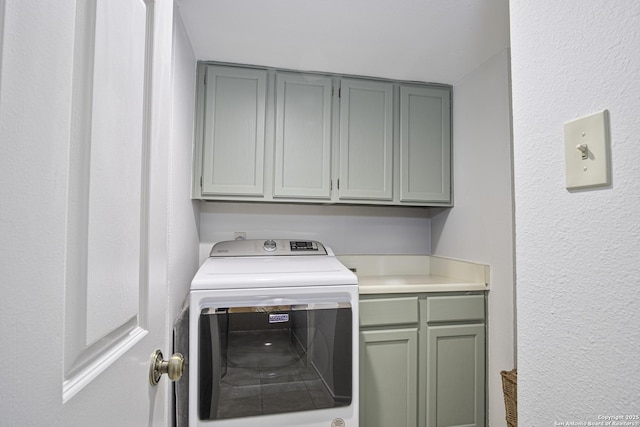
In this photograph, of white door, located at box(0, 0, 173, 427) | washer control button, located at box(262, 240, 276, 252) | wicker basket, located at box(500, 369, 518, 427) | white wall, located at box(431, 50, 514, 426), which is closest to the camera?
white door, located at box(0, 0, 173, 427)

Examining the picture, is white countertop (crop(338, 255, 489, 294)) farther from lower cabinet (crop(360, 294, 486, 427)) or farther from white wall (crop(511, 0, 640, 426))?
white wall (crop(511, 0, 640, 426))

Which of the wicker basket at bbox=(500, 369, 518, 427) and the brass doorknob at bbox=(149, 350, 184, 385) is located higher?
the brass doorknob at bbox=(149, 350, 184, 385)

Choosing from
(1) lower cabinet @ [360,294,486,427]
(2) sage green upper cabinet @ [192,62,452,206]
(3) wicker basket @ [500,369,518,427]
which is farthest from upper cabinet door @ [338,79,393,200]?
(3) wicker basket @ [500,369,518,427]

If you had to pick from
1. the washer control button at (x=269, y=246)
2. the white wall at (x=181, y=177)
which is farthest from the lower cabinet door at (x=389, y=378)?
the white wall at (x=181, y=177)

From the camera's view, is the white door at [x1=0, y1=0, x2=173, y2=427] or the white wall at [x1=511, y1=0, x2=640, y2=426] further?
the white wall at [x1=511, y1=0, x2=640, y2=426]

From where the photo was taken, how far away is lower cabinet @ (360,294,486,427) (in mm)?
1807

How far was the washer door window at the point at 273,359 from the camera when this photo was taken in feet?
4.60

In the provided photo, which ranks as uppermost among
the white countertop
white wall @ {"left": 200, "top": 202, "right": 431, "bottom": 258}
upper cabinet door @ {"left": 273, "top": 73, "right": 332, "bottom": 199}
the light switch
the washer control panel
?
upper cabinet door @ {"left": 273, "top": 73, "right": 332, "bottom": 199}

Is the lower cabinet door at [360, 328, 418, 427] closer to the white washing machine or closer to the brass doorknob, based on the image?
the white washing machine

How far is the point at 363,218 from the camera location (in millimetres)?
2408

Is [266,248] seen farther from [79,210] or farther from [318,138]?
[79,210]

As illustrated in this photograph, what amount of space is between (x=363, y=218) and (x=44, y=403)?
2192 millimetres

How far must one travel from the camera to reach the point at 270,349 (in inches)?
58.5

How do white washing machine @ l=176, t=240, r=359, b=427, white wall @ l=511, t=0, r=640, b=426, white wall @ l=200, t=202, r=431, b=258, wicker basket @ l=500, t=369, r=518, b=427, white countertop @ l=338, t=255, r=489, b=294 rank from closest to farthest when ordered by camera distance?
white wall @ l=511, t=0, r=640, b=426
white washing machine @ l=176, t=240, r=359, b=427
wicker basket @ l=500, t=369, r=518, b=427
white countertop @ l=338, t=255, r=489, b=294
white wall @ l=200, t=202, r=431, b=258
